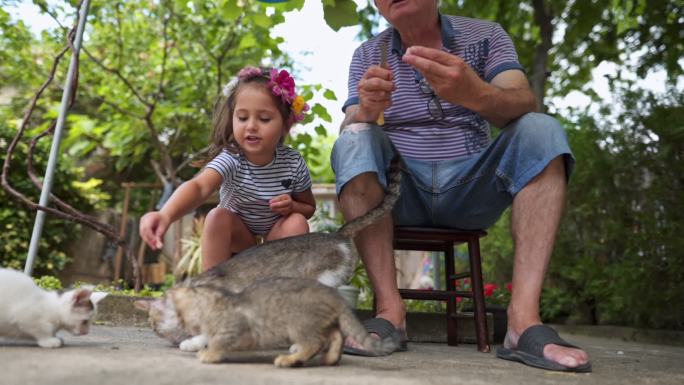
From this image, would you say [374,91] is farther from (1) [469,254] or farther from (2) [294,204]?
(1) [469,254]

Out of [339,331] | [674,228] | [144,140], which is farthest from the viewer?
[144,140]

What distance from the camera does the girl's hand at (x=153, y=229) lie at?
2.24 meters

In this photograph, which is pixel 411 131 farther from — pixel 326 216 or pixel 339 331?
pixel 326 216

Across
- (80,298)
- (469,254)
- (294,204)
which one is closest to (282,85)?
(294,204)

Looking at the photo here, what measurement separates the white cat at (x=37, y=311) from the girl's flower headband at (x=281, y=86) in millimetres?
1359

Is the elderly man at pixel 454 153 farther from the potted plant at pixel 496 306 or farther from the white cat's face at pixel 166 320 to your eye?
the potted plant at pixel 496 306

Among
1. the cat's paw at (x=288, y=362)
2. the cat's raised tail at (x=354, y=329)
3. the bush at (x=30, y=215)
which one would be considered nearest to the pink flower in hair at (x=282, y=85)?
the cat's raised tail at (x=354, y=329)

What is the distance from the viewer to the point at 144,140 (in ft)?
26.5

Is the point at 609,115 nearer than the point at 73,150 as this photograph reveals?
Yes

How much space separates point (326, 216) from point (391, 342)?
497 cm

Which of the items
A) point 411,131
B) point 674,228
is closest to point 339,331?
point 411,131

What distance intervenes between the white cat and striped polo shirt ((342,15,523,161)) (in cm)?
165

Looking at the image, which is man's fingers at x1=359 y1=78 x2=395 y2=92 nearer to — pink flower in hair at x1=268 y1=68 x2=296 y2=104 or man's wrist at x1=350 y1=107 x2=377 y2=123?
man's wrist at x1=350 y1=107 x2=377 y2=123

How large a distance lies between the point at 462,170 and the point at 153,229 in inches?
57.0
